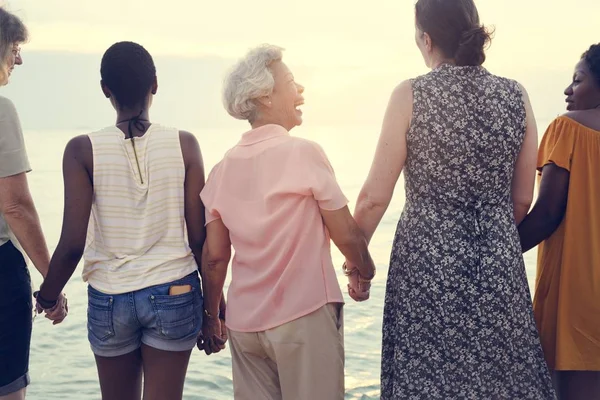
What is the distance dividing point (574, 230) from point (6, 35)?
2435mm

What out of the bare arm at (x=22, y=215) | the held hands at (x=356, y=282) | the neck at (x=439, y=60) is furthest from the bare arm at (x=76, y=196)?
the neck at (x=439, y=60)

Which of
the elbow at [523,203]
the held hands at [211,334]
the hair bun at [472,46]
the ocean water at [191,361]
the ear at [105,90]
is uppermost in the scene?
the hair bun at [472,46]

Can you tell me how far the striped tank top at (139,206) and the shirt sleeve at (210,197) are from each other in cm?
11

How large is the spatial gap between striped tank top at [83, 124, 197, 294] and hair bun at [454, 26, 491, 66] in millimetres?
1125

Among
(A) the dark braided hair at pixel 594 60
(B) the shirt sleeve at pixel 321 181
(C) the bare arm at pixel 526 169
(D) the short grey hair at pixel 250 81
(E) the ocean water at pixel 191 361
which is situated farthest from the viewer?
(E) the ocean water at pixel 191 361

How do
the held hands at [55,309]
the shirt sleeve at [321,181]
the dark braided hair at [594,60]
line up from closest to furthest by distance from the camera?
the shirt sleeve at [321,181], the dark braided hair at [594,60], the held hands at [55,309]

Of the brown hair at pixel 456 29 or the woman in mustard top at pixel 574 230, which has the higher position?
the brown hair at pixel 456 29

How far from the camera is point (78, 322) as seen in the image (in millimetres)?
8398

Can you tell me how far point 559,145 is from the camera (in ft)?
10.5

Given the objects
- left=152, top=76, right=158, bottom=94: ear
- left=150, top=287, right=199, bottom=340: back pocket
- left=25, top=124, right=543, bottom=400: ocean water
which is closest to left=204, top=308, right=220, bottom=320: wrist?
left=150, top=287, right=199, bottom=340: back pocket

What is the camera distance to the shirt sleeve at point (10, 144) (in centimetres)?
325

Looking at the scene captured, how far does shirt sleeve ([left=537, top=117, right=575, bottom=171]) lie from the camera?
125 inches

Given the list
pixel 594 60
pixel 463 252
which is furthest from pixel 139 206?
pixel 594 60

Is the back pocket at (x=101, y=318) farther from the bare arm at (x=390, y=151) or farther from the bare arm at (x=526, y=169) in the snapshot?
the bare arm at (x=526, y=169)
